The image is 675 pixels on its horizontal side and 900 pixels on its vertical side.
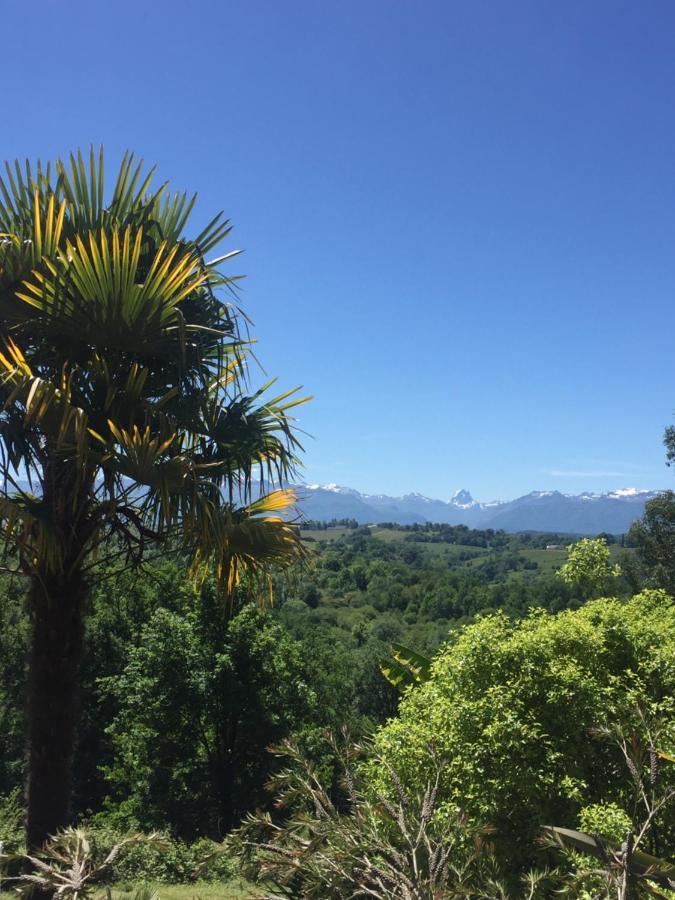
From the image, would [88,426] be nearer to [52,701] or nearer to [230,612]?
[52,701]

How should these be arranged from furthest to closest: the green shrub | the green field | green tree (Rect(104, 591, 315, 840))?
green tree (Rect(104, 591, 315, 840)) < the green field < the green shrub

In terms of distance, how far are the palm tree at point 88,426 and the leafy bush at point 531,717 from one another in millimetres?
3656

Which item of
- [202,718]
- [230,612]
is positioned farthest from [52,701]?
[202,718]

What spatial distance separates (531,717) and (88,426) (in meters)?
6.04

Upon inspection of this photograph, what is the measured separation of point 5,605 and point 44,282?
2116 cm

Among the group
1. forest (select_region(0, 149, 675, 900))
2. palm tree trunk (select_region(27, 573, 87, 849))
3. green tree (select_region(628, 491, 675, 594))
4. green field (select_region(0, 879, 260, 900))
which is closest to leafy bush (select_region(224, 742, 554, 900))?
forest (select_region(0, 149, 675, 900))

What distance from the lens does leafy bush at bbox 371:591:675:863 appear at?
24.1ft

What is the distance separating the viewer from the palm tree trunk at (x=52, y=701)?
4.85 m

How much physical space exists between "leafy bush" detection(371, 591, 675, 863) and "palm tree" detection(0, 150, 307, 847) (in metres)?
3.66

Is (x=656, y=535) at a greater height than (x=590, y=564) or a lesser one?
lesser

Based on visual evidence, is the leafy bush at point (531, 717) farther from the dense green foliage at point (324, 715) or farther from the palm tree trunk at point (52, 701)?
the palm tree trunk at point (52, 701)

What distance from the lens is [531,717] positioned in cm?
770

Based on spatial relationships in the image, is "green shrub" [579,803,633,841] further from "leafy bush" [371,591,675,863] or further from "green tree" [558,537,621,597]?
"green tree" [558,537,621,597]

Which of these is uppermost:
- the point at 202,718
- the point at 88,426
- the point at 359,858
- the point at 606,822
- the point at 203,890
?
the point at 88,426
